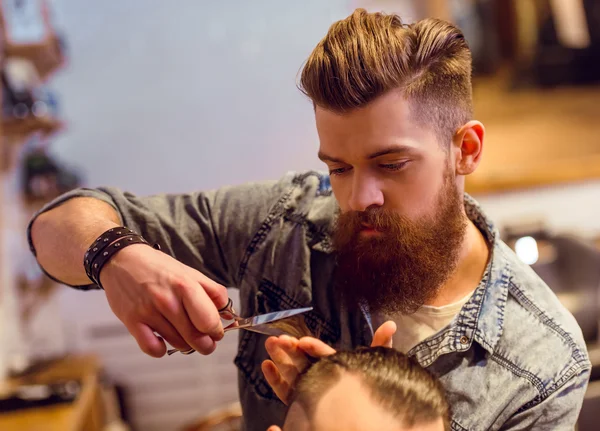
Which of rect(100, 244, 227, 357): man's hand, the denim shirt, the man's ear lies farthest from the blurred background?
rect(100, 244, 227, 357): man's hand

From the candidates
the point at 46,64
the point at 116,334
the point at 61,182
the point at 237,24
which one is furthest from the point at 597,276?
the point at 46,64

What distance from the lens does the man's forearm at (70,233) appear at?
71 centimetres

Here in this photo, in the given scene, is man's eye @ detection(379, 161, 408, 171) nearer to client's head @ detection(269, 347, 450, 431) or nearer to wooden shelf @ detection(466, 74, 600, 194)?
client's head @ detection(269, 347, 450, 431)

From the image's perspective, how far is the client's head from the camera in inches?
23.8

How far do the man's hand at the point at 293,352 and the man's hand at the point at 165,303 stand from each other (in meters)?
0.09

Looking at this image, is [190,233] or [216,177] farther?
[216,177]

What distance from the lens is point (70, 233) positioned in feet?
2.43

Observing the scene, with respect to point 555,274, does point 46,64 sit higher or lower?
higher

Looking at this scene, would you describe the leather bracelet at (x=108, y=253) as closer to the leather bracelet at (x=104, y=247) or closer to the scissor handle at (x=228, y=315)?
the leather bracelet at (x=104, y=247)

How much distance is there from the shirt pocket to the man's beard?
6 centimetres

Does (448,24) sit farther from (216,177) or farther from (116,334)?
(116,334)

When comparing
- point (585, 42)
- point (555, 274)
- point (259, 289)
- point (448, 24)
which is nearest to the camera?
point (448, 24)

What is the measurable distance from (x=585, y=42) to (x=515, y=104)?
1.35ft

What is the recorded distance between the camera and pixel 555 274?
162cm
